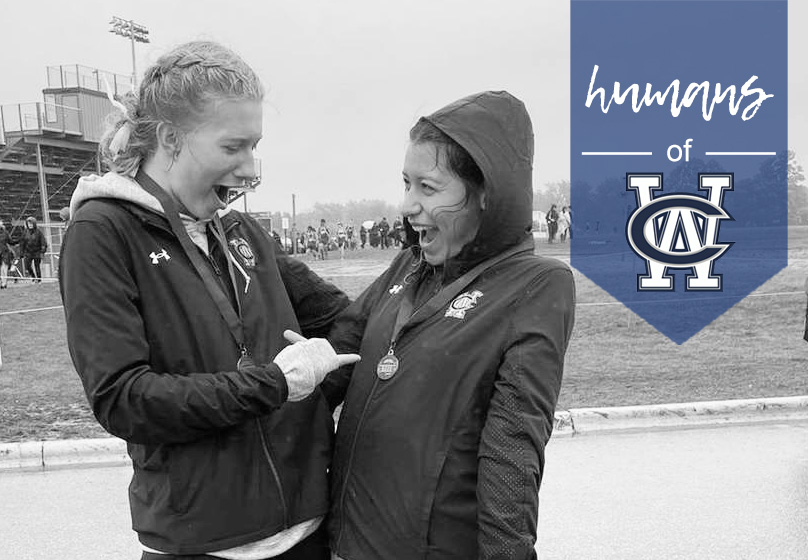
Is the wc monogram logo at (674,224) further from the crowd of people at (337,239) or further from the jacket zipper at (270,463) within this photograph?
the crowd of people at (337,239)

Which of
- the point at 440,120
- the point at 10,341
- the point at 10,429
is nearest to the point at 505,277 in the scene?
the point at 440,120

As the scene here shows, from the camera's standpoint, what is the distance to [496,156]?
1.65 metres

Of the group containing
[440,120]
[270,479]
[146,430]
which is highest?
[440,120]

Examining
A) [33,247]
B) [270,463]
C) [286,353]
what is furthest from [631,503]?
[33,247]

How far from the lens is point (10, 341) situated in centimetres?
1070

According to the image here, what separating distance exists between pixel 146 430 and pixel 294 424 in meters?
0.35

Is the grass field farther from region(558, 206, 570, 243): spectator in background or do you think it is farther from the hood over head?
region(558, 206, 570, 243): spectator in background

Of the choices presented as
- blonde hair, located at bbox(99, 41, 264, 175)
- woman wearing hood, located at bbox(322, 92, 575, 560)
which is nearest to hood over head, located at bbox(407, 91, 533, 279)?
woman wearing hood, located at bbox(322, 92, 575, 560)

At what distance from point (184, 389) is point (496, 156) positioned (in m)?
0.78

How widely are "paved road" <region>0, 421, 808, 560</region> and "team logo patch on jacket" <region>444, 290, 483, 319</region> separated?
2.74 metres

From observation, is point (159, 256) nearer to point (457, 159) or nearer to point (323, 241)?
point (457, 159)

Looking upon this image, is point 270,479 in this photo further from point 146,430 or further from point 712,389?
point 712,389

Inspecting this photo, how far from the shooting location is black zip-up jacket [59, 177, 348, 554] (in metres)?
1.53

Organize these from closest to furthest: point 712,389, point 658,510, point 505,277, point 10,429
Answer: point 505,277 → point 658,510 → point 10,429 → point 712,389
